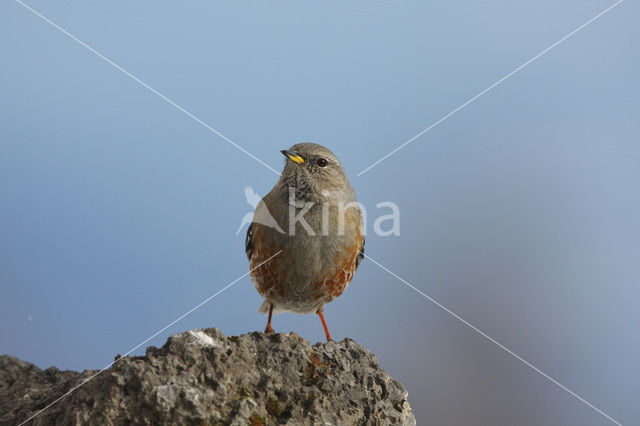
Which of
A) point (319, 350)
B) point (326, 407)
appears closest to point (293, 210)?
point (319, 350)

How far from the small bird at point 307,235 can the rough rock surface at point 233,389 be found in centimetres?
104

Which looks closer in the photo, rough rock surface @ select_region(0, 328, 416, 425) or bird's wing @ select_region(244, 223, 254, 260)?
rough rock surface @ select_region(0, 328, 416, 425)

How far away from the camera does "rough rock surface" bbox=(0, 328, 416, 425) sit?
10.6 ft

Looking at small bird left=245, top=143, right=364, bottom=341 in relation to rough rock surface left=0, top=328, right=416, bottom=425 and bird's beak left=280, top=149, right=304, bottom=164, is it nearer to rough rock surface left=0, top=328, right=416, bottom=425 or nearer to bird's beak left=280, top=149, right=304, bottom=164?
bird's beak left=280, top=149, right=304, bottom=164

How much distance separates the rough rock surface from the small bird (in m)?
1.04

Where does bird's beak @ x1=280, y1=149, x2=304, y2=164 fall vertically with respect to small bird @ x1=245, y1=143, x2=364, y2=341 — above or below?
above

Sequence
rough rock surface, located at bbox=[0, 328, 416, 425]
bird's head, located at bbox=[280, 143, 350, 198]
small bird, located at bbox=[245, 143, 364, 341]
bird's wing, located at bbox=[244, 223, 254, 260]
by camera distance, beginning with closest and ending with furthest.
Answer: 1. rough rock surface, located at bbox=[0, 328, 416, 425]
2. small bird, located at bbox=[245, 143, 364, 341]
3. bird's head, located at bbox=[280, 143, 350, 198]
4. bird's wing, located at bbox=[244, 223, 254, 260]

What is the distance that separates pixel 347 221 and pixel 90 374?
8.01 ft

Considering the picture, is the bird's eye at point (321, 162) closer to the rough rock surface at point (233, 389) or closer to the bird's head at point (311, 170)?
the bird's head at point (311, 170)

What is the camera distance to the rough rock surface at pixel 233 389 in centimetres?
324

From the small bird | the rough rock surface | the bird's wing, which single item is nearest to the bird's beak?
the small bird

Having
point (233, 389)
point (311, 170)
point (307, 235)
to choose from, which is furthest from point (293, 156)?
point (233, 389)

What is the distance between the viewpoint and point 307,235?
501 centimetres

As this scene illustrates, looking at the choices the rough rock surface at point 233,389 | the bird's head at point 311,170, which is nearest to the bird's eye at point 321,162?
the bird's head at point 311,170
